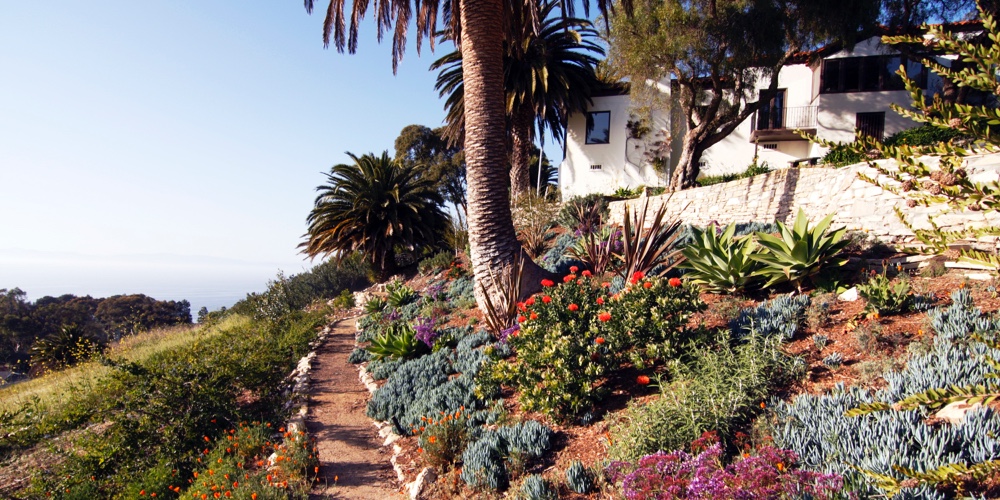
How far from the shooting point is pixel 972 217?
23.7 feet

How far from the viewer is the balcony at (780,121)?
22.1 m

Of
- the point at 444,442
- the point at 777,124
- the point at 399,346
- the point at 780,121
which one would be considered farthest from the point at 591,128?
the point at 444,442

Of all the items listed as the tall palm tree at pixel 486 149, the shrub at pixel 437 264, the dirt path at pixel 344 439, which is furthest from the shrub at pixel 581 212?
the dirt path at pixel 344 439

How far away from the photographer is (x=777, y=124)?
22.6 m

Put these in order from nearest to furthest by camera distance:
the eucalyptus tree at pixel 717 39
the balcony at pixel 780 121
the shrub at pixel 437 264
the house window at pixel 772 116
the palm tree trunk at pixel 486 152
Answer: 1. the palm tree trunk at pixel 486 152
2. the eucalyptus tree at pixel 717 39
3. the shrub at pixel 437 264
4. the balcony at pixel 780 121
5. the house window at pixel 772 116

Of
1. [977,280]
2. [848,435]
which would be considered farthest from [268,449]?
[977,280]

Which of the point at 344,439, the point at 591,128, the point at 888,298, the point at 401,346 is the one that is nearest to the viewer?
the point at 888,298

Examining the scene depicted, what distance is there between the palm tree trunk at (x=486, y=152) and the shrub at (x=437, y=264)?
6.76 metres

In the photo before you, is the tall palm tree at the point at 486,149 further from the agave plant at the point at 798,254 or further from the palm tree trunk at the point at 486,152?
the agave plant at the point at 798,254

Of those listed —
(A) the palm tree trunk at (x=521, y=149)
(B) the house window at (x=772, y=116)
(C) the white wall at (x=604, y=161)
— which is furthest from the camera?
(C) the white wall at (x=604, y=161)

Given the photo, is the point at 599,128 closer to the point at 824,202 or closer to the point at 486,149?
the point at 824,202

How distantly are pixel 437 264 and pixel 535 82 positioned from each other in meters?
8.35

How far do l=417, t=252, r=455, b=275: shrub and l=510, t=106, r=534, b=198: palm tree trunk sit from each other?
5.44 metres

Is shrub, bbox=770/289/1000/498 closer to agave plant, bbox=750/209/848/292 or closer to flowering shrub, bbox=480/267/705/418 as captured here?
flowering shrub, bbox=480/267/705/418
